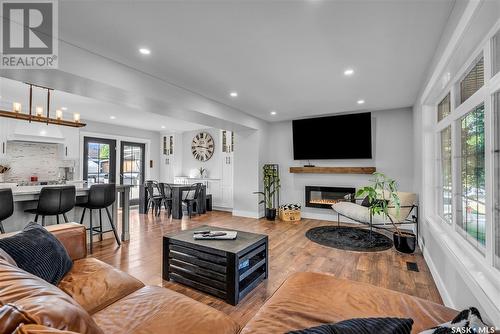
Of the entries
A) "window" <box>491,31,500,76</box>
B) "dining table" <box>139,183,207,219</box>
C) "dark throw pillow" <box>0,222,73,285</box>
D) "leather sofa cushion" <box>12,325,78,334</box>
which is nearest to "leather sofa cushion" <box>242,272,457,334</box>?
"leather sofa cushion" <box>12,325,78,334</box>

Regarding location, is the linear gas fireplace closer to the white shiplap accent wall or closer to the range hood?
the range hood

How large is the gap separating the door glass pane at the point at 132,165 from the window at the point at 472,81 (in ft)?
23.8

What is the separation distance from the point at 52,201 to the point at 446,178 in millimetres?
4646

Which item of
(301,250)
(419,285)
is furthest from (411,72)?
(301,250)

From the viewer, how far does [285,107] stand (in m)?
4.67

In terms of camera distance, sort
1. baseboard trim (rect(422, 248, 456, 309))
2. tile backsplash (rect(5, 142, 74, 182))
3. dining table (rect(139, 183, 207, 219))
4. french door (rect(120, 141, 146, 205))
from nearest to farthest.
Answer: baseboard trim (rect(422, 248, 456, 309)) < tile backsplash (rect(5, 142, 74, 182)) < dining table (rect(139, 183, 207, 219)) < french door (rect(120, 141, 146, 205))

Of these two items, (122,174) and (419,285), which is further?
(122,174)

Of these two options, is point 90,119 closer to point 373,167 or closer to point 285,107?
point 285,107

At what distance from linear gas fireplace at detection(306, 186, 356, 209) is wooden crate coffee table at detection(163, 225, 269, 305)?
3224mm

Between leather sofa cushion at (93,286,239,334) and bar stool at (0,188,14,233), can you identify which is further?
bar stool at (0,188,14,233)

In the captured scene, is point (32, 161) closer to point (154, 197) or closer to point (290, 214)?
point (154, 197)

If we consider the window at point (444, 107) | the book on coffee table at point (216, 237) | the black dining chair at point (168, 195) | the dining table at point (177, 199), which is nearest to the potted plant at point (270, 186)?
the dining table at point (177, 199)

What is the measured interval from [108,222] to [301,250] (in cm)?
315

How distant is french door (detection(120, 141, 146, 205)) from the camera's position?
7059mm
